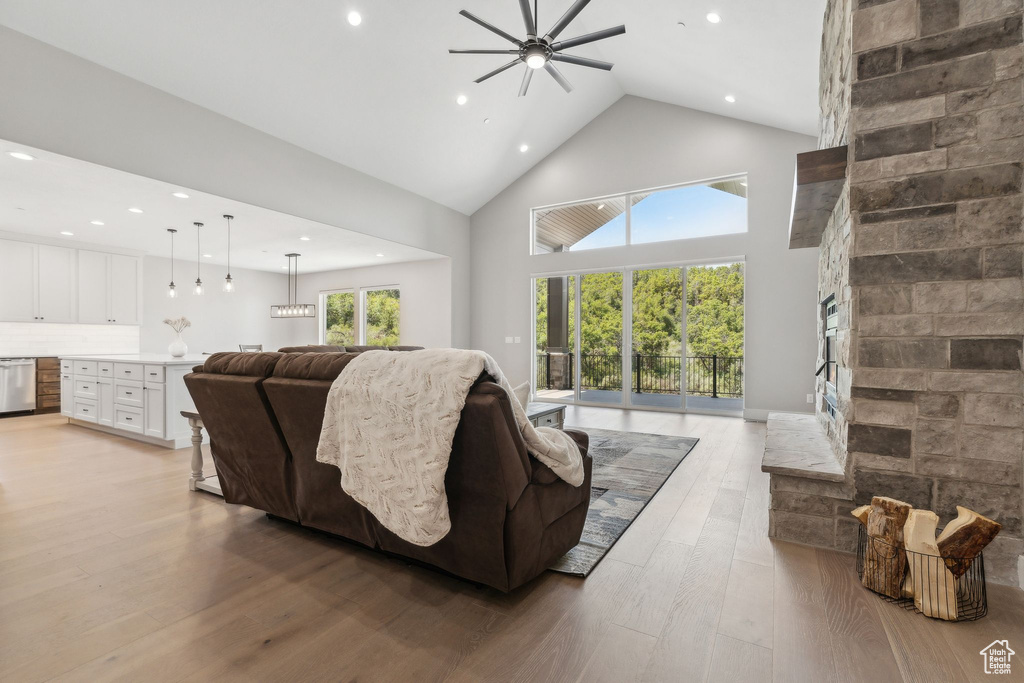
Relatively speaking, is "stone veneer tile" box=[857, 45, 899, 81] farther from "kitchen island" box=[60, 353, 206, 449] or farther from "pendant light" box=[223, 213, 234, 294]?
"pendant light" box=[223, 213, 234, 294]

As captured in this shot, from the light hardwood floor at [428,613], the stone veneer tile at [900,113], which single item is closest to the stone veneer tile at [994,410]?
the light hardwood floor at [428,613]

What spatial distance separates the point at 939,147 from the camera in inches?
83.5

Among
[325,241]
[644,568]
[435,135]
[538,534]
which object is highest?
[435,135]

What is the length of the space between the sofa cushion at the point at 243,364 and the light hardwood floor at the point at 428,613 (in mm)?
889

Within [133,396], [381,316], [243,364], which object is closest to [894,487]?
[243,364]

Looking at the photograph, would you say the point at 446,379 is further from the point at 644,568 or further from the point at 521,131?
the point at 521,131

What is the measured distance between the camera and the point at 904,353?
2.17 m

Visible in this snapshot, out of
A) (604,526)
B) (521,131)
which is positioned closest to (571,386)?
(521,131)

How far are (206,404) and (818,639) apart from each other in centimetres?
304

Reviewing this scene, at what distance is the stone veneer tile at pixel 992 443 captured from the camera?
1.99 metres

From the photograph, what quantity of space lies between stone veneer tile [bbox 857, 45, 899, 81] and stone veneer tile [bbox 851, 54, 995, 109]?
0.03 m

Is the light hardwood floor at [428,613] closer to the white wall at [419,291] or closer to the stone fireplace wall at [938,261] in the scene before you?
the stone fireplace wall at [938,261]

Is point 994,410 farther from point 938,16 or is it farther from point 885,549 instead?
point 938,16

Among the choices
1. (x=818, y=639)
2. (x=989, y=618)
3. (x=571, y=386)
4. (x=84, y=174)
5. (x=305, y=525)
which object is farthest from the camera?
(x=571, y=386)
